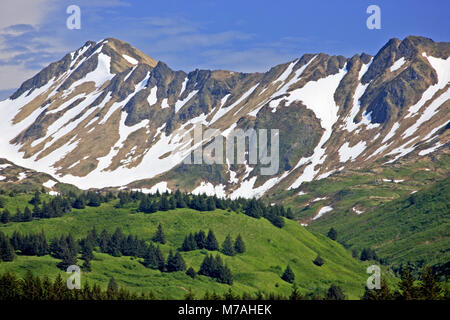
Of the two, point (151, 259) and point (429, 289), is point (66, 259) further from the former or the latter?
point (429, 289)

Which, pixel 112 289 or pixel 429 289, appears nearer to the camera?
pixel 429 289

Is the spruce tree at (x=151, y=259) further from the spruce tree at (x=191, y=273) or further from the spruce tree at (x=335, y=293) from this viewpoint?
the spruce tree at (x=335, y=293)

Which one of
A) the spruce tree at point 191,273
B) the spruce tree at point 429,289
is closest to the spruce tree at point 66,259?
the spruce tree at point 191,273

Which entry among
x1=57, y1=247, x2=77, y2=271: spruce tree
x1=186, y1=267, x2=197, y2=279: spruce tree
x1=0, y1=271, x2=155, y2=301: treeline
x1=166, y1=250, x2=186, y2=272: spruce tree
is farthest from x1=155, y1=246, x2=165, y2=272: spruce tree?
x1=0, y1=271, x2=155, y2=301: treeline

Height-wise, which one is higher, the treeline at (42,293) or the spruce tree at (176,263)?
the spruce tree at (176,263)

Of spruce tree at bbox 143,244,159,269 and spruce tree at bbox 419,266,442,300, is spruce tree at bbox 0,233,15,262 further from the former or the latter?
spruce tree at bbox 419,266,442,300

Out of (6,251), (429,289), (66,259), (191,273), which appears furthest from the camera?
(191,273)

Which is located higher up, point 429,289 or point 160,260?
point 160,260

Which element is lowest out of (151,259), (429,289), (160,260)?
(429,289)

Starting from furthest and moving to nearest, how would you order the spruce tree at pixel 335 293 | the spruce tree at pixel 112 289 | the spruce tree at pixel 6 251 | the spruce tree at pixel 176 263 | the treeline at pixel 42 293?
the spruce tree at pixel 176 263 < the spruce tree at pixel 335 293 < the spruce tree at pixel 6 251 < the spruce tree at pixel 112 289 < the treeline at pixel 42 293

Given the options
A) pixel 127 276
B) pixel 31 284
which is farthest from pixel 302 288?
pixel 31 284

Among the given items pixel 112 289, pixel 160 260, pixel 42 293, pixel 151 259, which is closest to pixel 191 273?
pixel 160 260

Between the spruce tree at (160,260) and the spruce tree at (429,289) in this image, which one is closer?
the spruce tree at (429,289)
